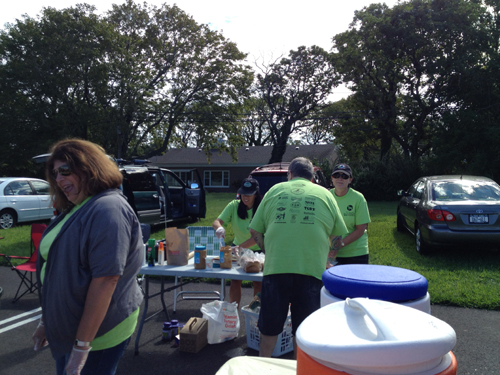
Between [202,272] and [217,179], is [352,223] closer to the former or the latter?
[202,272]

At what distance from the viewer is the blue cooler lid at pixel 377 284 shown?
1390 millimetres

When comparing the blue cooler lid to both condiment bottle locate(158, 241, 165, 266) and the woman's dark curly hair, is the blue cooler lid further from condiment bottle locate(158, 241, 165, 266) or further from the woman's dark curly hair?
condiment bottle locate(158, 241, 165, 266)

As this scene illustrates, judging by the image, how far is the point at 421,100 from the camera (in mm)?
25891

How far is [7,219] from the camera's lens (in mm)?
11922

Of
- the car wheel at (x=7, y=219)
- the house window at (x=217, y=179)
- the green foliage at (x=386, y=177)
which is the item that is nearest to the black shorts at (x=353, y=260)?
the car wheel at (x=7, y=219)

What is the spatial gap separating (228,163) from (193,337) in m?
35.9

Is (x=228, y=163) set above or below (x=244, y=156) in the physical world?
below

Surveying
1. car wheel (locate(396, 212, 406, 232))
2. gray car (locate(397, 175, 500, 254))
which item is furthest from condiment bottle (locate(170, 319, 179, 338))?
car wheel (locate(396, 212, 406, 232))

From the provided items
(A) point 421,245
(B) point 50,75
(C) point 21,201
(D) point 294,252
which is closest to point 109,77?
(B) point 50,75

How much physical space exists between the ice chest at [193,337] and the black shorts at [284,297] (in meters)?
1.33

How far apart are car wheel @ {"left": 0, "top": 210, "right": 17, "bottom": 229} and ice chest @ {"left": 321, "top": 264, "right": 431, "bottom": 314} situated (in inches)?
512

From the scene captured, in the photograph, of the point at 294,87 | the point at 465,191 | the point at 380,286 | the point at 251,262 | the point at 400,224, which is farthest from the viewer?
the point at 294,87

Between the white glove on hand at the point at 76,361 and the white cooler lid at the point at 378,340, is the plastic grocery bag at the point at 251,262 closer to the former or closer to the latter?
the white glove on hand at the point at 76,361

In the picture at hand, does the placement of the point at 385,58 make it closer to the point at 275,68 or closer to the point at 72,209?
the point at 275,68
